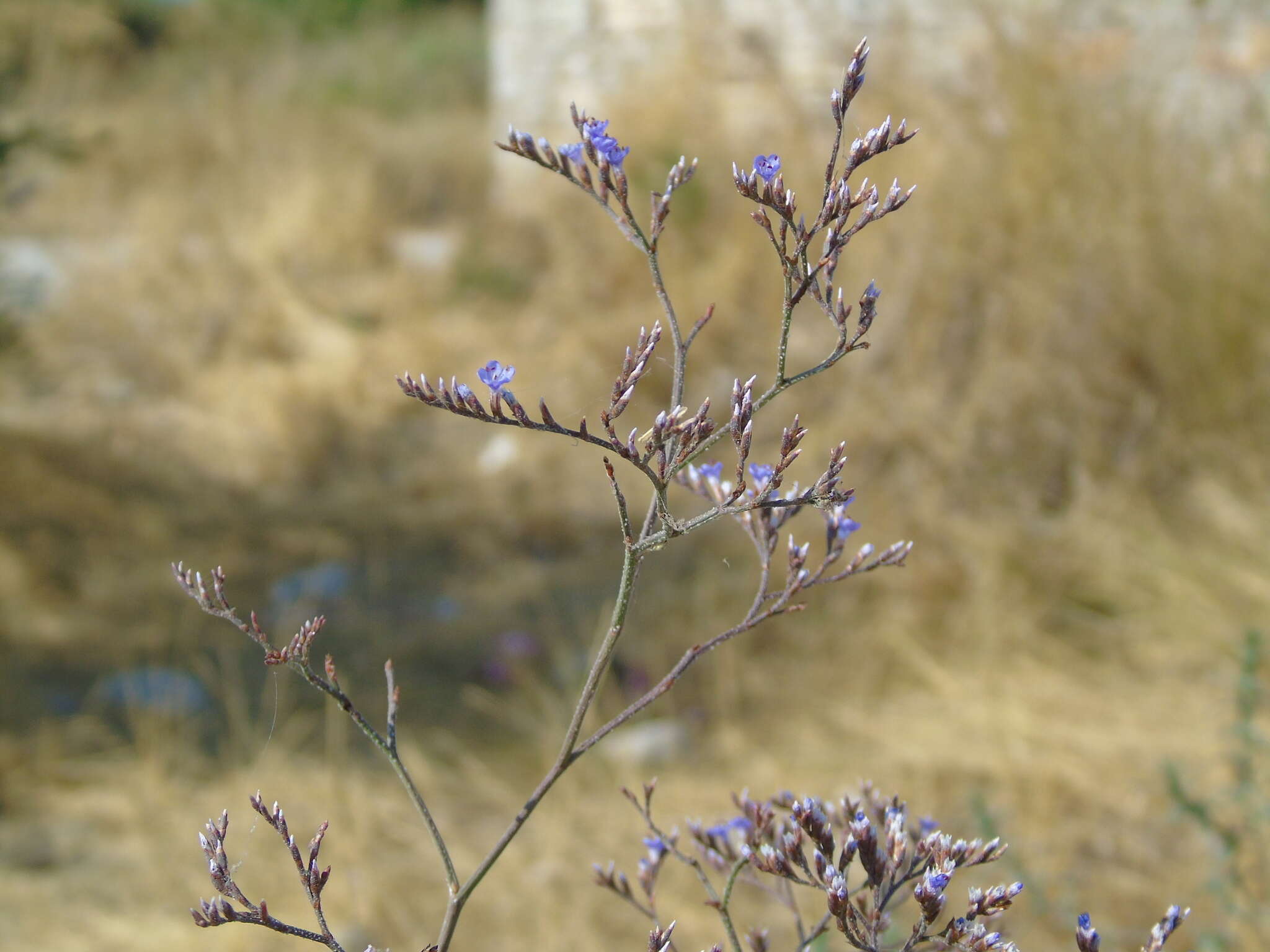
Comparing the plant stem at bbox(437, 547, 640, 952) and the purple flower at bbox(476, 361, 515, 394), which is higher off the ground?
the purple flower at bbox(476, 361, 515, 394)

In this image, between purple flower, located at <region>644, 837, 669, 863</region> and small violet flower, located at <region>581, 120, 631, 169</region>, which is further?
purple flower, located at <region>644, 837, 669, 863</region>

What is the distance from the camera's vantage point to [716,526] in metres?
4.74

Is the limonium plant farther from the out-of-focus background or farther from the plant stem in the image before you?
the out-of-focus background

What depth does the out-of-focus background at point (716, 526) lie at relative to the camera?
2.76 meters

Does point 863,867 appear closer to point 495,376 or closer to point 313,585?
point 495,376

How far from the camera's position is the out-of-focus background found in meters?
2.76

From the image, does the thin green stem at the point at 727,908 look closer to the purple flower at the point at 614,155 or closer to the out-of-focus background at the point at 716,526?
the purple flower at the point at 614,155

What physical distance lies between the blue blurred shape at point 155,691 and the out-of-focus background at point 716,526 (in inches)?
0.7

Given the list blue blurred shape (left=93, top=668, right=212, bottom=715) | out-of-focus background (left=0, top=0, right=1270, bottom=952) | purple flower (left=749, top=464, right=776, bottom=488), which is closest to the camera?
purple flower (left=749, top=464, right=776, bottom=488)

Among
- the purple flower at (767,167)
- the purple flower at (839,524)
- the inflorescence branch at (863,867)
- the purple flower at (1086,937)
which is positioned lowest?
the purple flower at (1086,937)

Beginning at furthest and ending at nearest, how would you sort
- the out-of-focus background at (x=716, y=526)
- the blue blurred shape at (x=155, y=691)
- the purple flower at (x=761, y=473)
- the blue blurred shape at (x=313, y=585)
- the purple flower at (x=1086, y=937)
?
1. the blue blurred shape at (x=313, y=585)
2. the blue blurred shape at (x=155, y=691)
3. the out-of-focus background at (x=716, y=526)
4. the purple flower at (x=761, y=473)
5. the purple flower at (x=1086, y=937)

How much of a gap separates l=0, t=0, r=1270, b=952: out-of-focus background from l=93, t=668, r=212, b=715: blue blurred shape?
17 mm

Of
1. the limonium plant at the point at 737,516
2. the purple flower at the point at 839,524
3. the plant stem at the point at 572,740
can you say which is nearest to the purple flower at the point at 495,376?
the limonium plant at the point at 737,516

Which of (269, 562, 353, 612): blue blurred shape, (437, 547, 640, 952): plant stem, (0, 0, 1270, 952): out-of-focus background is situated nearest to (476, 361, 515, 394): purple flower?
(437, 547, 640, 952): plant stem
